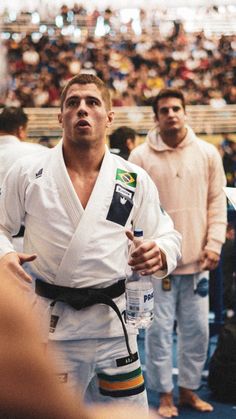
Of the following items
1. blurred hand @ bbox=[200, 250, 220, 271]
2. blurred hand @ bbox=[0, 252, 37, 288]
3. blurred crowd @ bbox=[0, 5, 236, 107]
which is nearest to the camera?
blurred hand @ bbox=[0, 252, 37, 288]

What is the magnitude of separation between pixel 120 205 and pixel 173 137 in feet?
5.42

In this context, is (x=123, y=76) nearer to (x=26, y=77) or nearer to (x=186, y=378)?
(x=26, y=77)

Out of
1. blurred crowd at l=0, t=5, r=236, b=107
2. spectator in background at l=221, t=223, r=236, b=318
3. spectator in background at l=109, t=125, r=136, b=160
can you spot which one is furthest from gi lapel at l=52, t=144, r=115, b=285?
blurred crowd at l=0, t=5, r=236, b=107

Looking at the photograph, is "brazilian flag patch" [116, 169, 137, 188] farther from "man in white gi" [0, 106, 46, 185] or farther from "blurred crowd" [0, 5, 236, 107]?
"blurred crowd" [0, 5, 236, 107]

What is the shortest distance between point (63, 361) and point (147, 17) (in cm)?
2550

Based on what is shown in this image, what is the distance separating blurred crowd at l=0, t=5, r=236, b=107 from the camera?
19500 mm

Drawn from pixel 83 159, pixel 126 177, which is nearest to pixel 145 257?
pixel 126 177

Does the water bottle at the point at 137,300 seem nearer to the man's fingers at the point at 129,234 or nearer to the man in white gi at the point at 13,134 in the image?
the man's fingers at the point at 129,234

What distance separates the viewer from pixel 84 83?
308cm

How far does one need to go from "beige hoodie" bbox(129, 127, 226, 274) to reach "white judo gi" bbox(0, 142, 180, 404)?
1.43 metres

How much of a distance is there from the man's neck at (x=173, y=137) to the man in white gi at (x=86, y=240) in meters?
1.46

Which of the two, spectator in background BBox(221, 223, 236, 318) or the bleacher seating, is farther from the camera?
the bleacher seating

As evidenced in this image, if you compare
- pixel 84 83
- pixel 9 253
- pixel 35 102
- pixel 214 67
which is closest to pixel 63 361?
pixel 9 253

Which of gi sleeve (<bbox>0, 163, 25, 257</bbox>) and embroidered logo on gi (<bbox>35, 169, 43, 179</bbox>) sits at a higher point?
embroidered logo on gi (<bbox>35, 169, 43, 179</bbox>)
